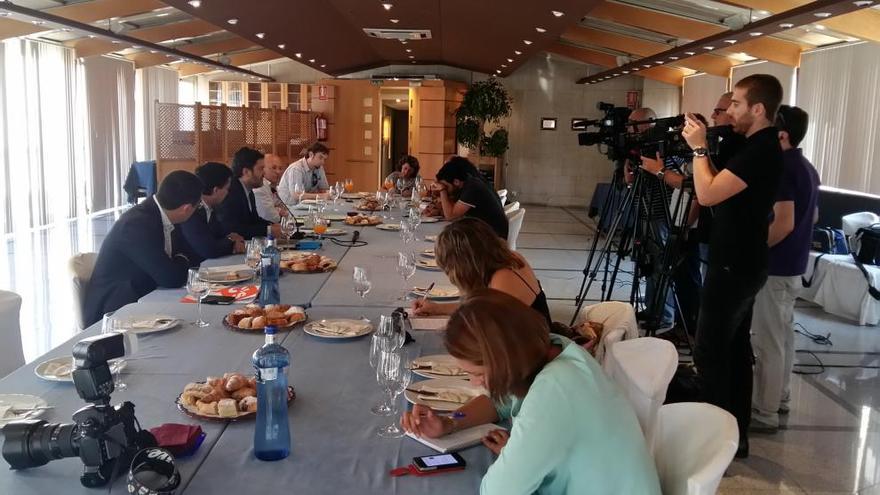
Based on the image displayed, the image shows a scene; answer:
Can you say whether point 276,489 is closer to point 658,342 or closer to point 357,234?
point 658,342

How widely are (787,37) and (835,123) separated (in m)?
1.63

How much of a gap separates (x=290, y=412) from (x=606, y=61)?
1401 cm

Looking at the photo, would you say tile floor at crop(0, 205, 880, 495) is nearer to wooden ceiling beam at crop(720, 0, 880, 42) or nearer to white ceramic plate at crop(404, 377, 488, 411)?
white ceramic plate at crop(404, 377, 488, 411)

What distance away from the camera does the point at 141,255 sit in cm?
352

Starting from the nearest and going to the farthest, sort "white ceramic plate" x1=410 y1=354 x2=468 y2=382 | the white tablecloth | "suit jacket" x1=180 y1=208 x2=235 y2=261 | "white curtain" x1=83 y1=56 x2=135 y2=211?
"white ceramic plate" x1=410 y1=354 x2=468 y2=382 → "suit jacket" x1=180 y1=208 x2=235 y2=261 → the white tablecloth → "white curtain" x1=83 y1=56 x2=135 y2=211

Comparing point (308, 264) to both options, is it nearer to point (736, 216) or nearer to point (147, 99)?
point (736, 216)

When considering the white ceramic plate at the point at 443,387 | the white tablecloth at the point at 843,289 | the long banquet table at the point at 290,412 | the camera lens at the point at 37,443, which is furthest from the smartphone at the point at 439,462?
the white tablecloth at the point at 843,289

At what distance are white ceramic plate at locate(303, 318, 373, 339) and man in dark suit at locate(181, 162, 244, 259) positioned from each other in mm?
1931

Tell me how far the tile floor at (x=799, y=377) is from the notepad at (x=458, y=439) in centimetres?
194

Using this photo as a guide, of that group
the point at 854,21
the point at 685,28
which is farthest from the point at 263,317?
the point at 685,28

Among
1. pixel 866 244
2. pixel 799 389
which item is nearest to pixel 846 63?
pixel 866 244

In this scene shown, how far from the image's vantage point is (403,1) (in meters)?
8.64

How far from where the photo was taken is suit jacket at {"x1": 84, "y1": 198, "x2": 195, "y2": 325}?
350 centimetres

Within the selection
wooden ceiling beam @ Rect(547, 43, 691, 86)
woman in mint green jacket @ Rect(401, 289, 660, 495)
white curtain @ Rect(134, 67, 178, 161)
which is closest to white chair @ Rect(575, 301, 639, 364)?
woman in mint green jacket @ Rect(401, 289, 660, 495)
